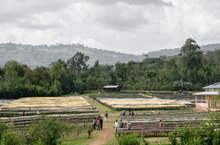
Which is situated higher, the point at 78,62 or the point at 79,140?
the point at 78,62

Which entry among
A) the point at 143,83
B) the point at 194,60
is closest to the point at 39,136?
the point at 143,83

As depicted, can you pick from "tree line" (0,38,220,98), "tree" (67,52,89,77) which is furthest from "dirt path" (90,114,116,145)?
"tree" (67,52,89,77)

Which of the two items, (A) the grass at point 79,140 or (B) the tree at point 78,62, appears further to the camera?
(B) the tree at point 78,62

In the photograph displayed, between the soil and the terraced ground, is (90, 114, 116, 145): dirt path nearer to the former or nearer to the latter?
the soil

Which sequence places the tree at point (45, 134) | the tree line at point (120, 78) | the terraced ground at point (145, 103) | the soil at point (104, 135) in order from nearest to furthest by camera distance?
the tree at point (45, 134) → the soil at point (104, 135) → the terraced ground at point (145, 103) → the tree line at point (120, 78)

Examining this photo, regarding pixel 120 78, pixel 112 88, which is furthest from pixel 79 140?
pixel 120 78

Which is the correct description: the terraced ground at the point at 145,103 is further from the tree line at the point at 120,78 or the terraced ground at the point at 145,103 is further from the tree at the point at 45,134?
the tree line at the point at 120,78

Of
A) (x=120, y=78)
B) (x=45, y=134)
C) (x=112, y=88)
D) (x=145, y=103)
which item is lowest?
(x=145, y=103)

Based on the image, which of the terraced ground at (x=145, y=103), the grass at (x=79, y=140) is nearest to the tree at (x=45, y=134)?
the grass at (x=79, y=140)

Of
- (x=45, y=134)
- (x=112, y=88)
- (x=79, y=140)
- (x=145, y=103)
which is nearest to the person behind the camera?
(x=45, y=134)

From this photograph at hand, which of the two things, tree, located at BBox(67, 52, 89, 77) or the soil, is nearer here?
the soil

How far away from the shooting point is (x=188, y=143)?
11.8m

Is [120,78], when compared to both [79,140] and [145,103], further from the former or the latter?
[79,140]

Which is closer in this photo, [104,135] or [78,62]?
[104,135]
